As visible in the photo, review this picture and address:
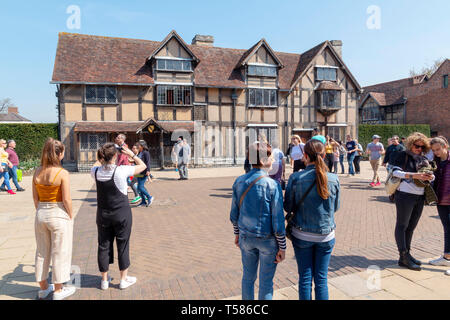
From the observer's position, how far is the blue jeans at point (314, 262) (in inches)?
108

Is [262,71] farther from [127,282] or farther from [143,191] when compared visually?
[127,282]

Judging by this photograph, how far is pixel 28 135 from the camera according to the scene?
59.6 ft

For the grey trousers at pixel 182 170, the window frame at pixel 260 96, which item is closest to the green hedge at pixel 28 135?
the grey trousers at pixel 182 170

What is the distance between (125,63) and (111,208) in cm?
1770

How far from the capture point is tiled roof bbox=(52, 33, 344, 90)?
17.8 m

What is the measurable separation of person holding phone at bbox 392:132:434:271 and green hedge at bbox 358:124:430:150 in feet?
74.5

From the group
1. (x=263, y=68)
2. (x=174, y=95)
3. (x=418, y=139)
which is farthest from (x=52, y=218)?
(x=263, y=68)

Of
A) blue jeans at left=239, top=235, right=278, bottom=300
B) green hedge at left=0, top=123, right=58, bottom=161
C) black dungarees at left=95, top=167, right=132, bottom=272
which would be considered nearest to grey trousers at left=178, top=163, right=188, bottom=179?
green hedge at left=0, top=123, right=58, bottom=161

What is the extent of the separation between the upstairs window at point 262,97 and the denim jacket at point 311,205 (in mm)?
18465

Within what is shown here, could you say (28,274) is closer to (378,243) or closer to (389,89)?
(378,243)

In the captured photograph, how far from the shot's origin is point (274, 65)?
21.1 metres

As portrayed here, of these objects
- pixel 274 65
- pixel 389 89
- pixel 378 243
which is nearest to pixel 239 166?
pixel 274 65

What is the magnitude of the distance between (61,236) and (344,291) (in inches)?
133

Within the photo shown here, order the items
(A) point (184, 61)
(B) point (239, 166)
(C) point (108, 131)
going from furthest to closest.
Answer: (B) point (239, 166)
(A) point (184, 61)
(C) point (108, 131)
